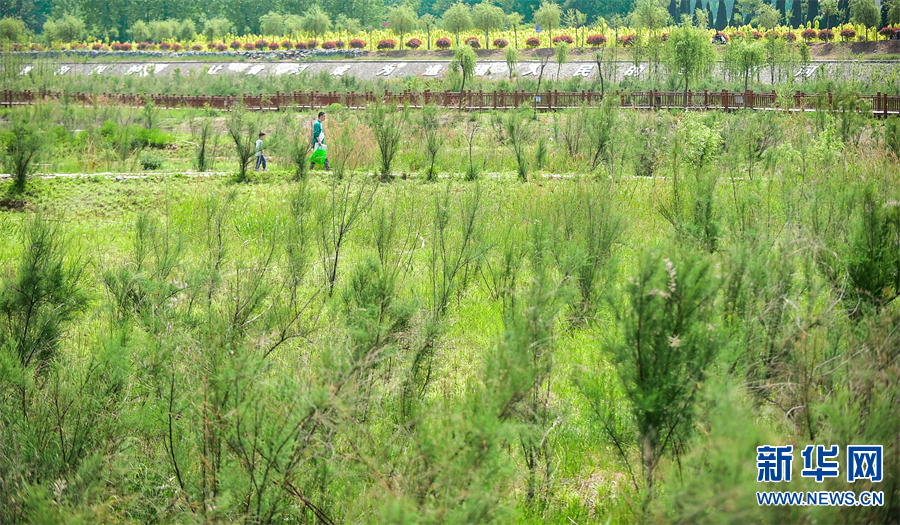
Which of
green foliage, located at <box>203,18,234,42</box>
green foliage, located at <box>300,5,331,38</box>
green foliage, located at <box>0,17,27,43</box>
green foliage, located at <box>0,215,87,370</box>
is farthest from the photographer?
green foliage, located at <box>203,18,234,42</box>

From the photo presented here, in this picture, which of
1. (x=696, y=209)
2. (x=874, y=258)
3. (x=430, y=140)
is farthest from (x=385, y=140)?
(x=874, y=258)

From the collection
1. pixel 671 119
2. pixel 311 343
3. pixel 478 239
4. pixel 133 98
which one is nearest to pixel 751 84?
pixel 671 119

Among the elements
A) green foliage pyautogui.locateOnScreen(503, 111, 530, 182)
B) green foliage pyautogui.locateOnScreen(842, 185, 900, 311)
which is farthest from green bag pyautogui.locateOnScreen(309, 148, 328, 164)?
green foliage pyautogui.locateOnScreen(842, 185, 900, 311)

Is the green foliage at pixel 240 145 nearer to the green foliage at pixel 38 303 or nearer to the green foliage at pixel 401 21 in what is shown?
the green foliage at pixel 38 303

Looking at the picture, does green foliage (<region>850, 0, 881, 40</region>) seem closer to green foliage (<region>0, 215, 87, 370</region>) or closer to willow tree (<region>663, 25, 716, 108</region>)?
willow tree (<region>663, 25, 716, 108</region>)

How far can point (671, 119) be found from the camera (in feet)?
57.8

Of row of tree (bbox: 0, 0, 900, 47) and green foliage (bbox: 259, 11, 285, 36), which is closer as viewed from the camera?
row of tree (bbox: 0, 0, 900, 47)

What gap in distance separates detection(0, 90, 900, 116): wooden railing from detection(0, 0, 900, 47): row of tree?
16632 millimetres

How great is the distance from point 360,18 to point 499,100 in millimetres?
44701

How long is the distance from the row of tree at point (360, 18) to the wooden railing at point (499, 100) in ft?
54.6

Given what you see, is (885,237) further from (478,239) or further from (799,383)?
(478,239)

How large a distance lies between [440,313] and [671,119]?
14583 mm

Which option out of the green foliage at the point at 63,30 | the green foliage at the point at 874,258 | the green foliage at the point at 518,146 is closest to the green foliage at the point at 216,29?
the green foliage at the point at 63,30

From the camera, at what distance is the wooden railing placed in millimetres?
19625
